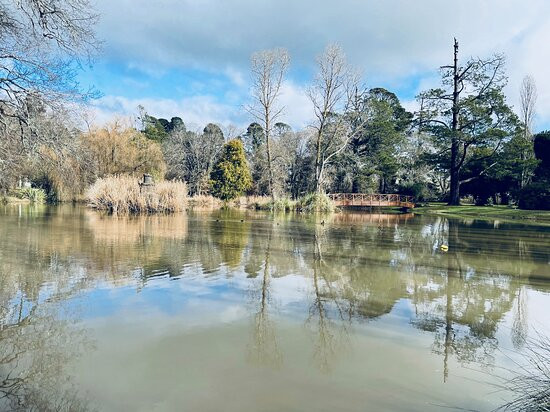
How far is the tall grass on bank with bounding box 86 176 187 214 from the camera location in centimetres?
2188

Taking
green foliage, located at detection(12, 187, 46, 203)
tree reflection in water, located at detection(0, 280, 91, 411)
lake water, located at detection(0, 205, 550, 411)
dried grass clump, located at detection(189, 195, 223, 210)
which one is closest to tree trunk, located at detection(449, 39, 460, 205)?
dried grass clump, located at detection(189, 195, 223, 210)

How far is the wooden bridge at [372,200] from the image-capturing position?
3462 centimetres

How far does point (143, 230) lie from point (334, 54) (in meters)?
21.4

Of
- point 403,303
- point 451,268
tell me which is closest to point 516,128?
point 451,268

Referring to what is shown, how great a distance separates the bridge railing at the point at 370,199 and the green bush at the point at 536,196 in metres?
8.86

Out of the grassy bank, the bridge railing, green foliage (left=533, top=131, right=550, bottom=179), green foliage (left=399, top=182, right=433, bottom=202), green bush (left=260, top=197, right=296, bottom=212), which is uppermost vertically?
green foliage (left=533, top=131, right=550, bottom=179)

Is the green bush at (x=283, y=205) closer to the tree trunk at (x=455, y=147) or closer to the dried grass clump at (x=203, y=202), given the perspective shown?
the dried grass clump at (x=203, y=202)

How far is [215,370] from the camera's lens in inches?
138

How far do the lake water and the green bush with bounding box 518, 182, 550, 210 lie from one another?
69.9 ft

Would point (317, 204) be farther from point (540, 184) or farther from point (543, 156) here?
point (543, 156)

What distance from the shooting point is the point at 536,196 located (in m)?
27.4

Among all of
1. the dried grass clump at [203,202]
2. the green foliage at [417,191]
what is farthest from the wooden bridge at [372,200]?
the dried grass clump at [203,202]

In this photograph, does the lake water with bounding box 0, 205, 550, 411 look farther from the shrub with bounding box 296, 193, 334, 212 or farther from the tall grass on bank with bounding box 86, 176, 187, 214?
the shrub with bounding box 296, 193, 334, 212

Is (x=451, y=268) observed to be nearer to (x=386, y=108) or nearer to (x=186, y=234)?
(x=186, y=234)
